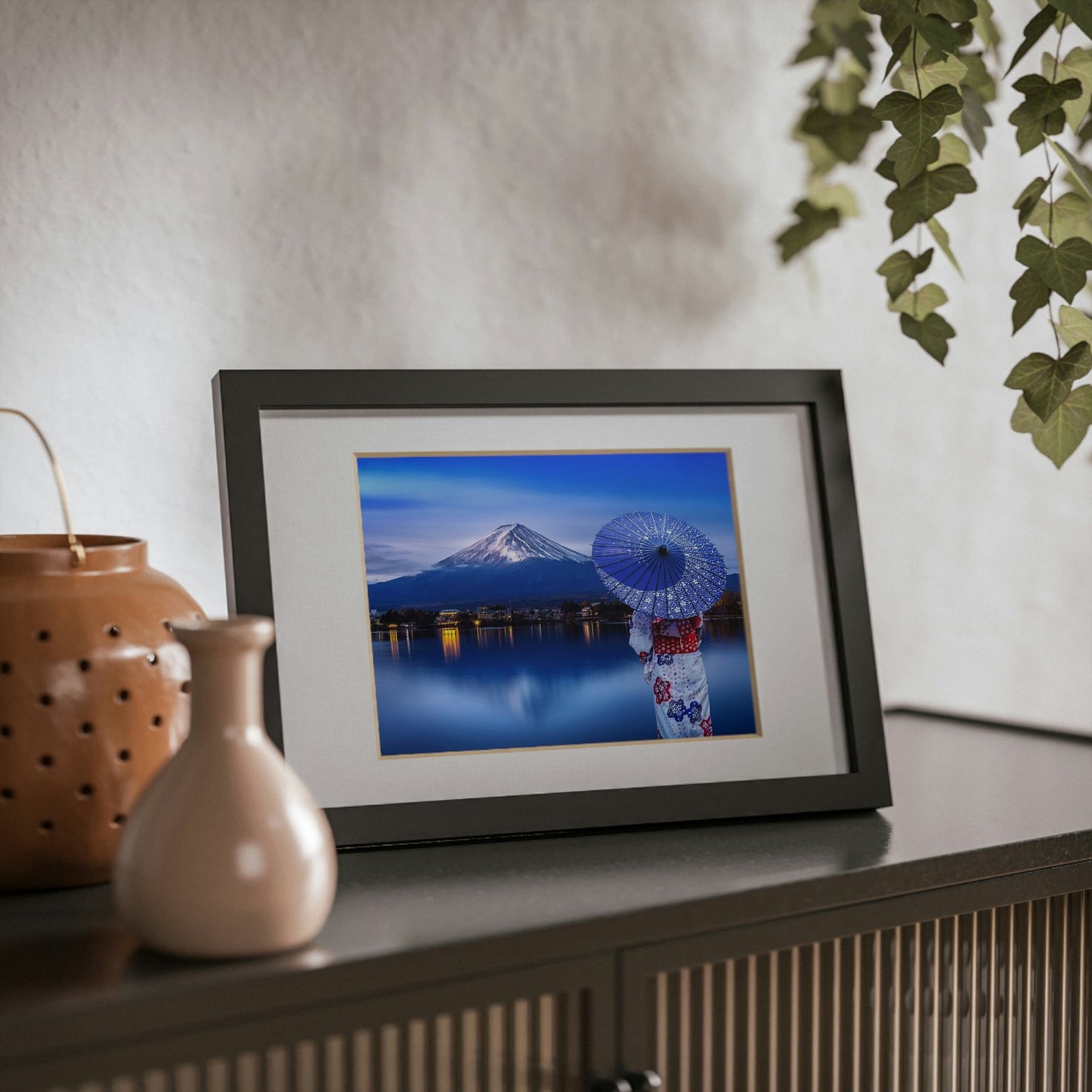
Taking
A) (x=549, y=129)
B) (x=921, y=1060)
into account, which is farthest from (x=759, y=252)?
(x=921, y=1060)

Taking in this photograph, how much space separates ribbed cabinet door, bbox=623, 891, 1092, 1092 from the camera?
664mm

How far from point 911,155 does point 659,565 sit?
1.24 feet

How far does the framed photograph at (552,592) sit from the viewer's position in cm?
76

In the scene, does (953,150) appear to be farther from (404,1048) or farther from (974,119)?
(404,1048)

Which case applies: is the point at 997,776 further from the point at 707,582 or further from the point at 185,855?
the point at 185,855

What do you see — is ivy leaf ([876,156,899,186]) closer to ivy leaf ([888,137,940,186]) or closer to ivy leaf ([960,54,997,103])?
ivy leaf ([888,137,940,186])

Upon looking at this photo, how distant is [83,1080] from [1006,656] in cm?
122

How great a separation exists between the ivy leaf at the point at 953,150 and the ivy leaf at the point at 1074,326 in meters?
0.18

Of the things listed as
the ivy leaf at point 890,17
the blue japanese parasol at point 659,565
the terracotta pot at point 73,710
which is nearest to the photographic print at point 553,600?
the blue japanese parasol at point 659,565

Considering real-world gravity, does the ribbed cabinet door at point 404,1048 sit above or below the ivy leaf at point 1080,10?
below

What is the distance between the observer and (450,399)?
818 mm

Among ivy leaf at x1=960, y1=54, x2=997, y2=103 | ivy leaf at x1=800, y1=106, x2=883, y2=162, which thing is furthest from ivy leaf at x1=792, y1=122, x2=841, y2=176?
ivy leaf at x1=960, y1=54, x2=997, y2=103

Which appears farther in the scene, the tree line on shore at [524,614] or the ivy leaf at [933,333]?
the ivy leaf at [933,333]

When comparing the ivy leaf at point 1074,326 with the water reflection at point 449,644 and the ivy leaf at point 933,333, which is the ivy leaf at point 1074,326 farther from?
the water reflection at point 449,644
